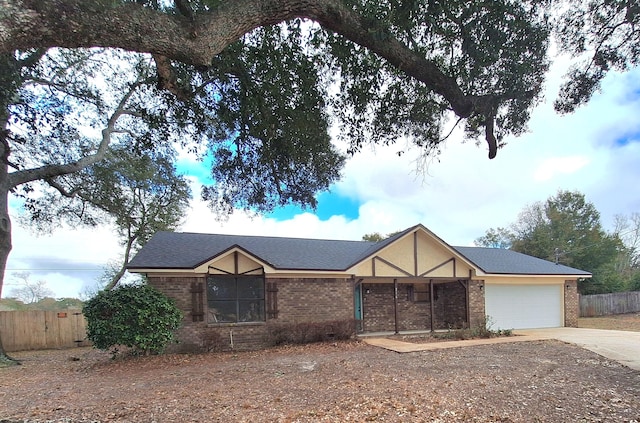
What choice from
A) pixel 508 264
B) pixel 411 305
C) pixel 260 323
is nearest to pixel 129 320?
pixel 260 323

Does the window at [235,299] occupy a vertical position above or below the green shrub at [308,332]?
above

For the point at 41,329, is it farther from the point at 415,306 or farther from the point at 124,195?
the point at 415,306

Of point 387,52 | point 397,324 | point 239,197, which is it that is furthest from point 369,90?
point 397,324

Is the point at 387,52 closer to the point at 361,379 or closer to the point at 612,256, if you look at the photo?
the point at 361,379

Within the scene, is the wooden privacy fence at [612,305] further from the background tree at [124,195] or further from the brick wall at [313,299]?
the background tree at [124,195]

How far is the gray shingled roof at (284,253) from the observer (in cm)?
1238

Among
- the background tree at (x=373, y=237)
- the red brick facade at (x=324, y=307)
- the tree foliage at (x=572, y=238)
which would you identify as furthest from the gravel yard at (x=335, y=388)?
the background tree at (x=373, y=237)

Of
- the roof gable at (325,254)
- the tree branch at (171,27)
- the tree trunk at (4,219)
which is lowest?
the roof gable at (325,254)

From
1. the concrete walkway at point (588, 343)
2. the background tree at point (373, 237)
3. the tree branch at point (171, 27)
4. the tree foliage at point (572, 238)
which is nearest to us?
the tree branch at point (171, 27)

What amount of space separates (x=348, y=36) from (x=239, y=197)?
558 cm

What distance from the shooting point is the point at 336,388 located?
6.57 meters

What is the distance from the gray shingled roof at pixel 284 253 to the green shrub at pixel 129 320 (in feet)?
3.50

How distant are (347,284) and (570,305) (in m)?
11.1

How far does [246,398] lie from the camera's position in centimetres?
609
